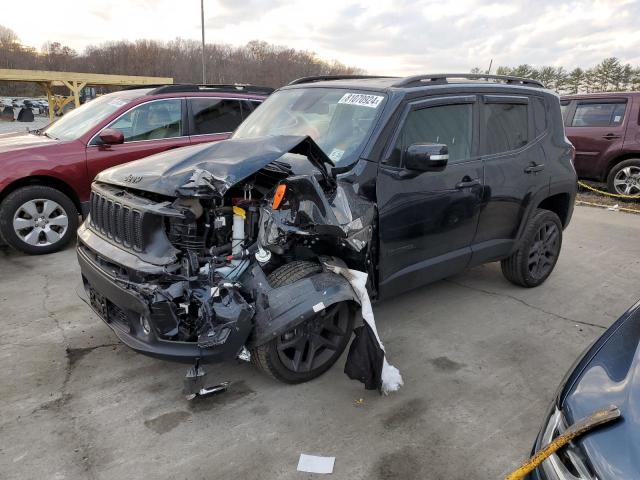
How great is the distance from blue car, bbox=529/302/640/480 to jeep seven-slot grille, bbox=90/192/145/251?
2.16 m

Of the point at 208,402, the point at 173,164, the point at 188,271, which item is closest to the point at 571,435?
the point at 188,271

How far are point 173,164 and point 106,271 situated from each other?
74 cm

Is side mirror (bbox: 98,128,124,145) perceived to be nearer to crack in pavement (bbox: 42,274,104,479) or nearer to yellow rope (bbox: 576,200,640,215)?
crack in pavement (bbox: 42,274,104,479)

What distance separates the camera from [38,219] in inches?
212

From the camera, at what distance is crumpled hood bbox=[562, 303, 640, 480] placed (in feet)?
4.44

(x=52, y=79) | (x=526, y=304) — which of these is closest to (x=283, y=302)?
(x=526, y=304)

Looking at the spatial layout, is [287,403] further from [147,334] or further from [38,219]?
[38,219]

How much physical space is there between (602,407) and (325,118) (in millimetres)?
2731

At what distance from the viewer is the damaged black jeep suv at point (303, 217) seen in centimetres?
265

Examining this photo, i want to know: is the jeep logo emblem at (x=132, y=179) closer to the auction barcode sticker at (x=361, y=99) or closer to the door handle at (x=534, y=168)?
the auction barcode sticker at (x=361, y=99)

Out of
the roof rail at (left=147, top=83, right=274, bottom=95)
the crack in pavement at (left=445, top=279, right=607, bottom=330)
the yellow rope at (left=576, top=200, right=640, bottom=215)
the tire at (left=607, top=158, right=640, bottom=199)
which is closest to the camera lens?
the crack in pavement at (left=445, top=279, right=607, bottom=330)

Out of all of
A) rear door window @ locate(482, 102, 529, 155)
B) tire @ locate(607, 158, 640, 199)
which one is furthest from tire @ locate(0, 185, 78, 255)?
tire @ locate(607, 158, 640, 199)

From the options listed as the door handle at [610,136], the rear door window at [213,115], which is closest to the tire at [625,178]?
the door handle at [610,136]

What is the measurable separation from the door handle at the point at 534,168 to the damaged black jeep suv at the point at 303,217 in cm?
5
